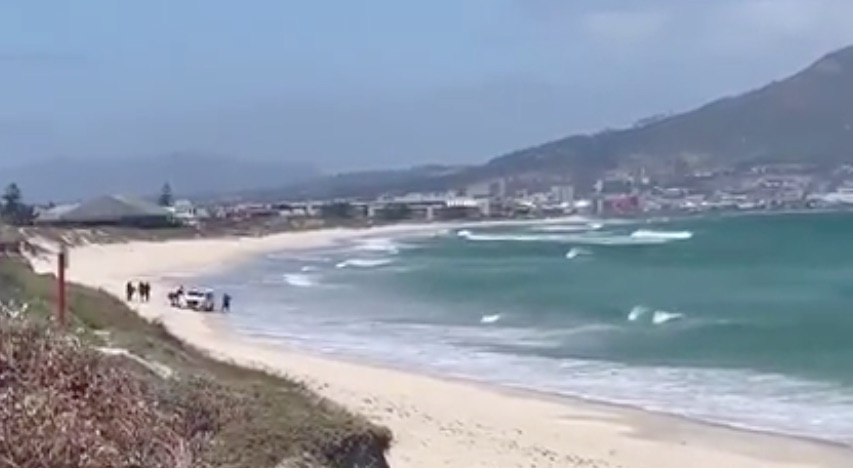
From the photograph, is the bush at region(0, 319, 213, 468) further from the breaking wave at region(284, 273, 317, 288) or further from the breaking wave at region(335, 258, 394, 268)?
the breaking wave at region(335, 258, 394, 268)

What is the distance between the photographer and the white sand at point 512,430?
18125mm

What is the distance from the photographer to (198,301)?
40.5 meters

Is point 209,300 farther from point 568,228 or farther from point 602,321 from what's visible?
point 568,228

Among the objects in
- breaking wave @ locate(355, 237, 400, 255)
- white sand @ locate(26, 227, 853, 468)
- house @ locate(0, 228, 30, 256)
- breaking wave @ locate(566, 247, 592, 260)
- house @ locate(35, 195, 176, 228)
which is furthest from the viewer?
house @ locate(35, 195, 176, 228)

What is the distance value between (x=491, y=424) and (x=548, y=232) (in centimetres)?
10319

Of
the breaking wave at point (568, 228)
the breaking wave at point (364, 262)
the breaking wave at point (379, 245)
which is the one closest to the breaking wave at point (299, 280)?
the breaking wave at point (364, 262)

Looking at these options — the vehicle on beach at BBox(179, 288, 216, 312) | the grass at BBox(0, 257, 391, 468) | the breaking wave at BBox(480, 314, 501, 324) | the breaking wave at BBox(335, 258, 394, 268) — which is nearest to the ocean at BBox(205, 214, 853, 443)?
the breaking wave at BBox(480, 314, 501, 324)

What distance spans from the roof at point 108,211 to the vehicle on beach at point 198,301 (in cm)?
6166

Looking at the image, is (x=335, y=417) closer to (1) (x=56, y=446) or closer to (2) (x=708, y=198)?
(1) (x=56, y=446)

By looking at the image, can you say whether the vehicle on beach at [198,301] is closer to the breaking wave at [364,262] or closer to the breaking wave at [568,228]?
the breaking wave at [364,262]

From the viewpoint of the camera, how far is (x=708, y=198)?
192000mm

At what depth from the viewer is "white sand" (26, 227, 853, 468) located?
18.1 meters

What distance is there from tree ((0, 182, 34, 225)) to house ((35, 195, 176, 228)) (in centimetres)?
133

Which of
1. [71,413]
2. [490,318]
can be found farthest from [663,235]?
[71,413]
